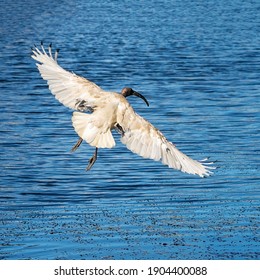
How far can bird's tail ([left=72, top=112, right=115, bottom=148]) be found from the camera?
42.5 ft

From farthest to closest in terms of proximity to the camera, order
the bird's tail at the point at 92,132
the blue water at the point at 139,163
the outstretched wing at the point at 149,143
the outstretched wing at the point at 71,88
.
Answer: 1. the blue water at the point at 139,163
2. the outstretched wing at the point at 71,88
3. the bird's tail at the point at 92,132
4. the outstretched wing at the point at 149,143

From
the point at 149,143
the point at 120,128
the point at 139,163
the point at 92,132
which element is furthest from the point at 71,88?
the point at 139,163

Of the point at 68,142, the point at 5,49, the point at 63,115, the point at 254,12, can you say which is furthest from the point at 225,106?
the point at 254,12

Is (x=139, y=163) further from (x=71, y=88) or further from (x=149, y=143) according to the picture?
(x=149, y=143)

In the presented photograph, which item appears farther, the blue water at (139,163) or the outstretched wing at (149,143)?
the blue water at (139,163)

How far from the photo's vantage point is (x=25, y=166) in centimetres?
2014

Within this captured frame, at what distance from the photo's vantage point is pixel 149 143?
1306 cm

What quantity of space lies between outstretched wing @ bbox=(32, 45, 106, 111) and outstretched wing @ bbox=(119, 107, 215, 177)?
0.66m

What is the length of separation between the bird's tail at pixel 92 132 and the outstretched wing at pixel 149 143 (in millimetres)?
250

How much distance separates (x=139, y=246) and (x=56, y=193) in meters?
3.30

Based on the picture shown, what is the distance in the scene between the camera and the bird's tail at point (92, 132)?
13.0m

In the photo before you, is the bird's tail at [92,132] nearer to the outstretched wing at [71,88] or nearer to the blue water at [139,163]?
the outstretched wing at [71,88]

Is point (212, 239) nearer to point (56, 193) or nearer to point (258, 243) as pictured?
point (258, 243)

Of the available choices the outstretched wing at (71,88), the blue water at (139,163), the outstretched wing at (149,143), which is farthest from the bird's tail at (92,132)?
the blue water at (139,163)
